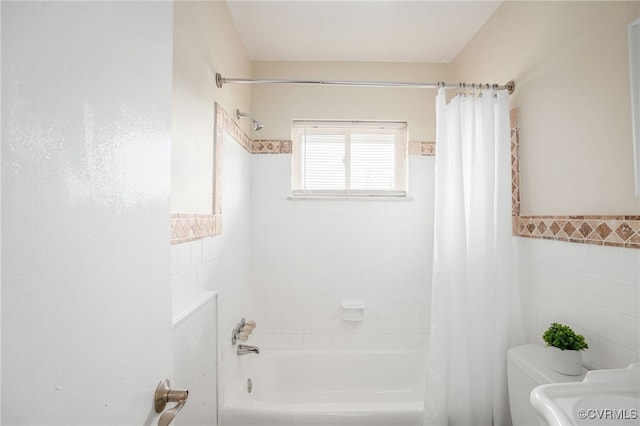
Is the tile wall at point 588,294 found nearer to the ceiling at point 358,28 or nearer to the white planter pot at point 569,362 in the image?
the white planter pot at point 569,362

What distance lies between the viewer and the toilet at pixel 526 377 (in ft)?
3.87

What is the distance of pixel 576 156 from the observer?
4.33 feet

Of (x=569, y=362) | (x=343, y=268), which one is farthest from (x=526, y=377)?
(x=343, y=268)

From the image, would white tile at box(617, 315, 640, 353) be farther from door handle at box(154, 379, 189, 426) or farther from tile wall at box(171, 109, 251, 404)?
tile wall at box(171, 109, 251, 404)

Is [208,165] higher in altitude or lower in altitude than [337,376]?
higher

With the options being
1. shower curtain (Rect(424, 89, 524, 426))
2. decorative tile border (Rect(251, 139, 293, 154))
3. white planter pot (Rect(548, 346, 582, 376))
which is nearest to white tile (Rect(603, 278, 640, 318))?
white planter pot (Rect(548, 346, 582, 376))

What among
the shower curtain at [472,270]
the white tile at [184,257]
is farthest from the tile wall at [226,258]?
the shower curtain at [472,270]

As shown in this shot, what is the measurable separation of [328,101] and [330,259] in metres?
1.25

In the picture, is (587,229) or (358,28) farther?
(358,28)

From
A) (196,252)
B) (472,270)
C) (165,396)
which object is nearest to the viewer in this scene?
(165,396)

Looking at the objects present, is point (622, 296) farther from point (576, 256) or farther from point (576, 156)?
point (576, 156)

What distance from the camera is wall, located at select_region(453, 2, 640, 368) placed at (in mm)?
1111

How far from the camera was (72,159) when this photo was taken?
0.39 meters

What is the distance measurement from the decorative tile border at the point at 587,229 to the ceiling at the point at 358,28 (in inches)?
52.3
